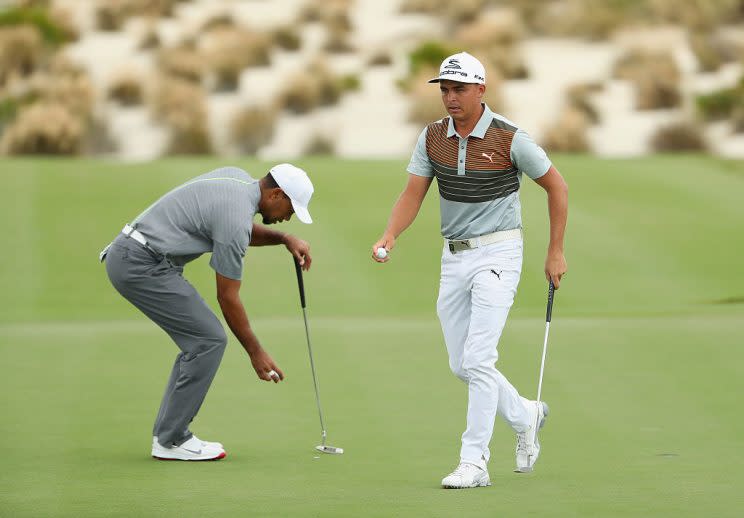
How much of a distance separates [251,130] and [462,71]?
80.3 ft

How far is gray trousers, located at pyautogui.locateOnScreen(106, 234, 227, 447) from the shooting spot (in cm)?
839

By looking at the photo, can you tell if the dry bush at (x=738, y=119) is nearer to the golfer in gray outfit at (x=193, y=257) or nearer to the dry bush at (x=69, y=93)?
the dry bush at (x=69, y=93)

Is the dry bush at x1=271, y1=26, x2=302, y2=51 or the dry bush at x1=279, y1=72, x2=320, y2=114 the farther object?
the dry bush at x1=271, y1=26, x2=302, y2=51

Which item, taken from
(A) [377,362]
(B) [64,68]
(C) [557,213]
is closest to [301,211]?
(C) [557,213]

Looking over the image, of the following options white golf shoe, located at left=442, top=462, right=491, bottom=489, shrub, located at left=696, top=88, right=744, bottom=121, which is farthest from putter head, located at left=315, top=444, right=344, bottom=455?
shrub, located at left=696, top=88, right=744, bottom=121

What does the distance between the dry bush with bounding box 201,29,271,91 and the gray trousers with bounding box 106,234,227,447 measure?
1089 inches

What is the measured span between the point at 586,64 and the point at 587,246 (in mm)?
20567

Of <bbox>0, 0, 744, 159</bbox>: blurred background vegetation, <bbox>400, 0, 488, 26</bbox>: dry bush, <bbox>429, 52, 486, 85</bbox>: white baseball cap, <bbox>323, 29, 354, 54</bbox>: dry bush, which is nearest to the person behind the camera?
<bbox>429, 52, 486, 85</bbox>: white baseball cap

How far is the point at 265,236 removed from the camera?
875 cm

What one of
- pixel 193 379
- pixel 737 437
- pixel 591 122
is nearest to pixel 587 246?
pixel 737 437

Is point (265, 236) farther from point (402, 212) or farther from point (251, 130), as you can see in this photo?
point (251, 130)

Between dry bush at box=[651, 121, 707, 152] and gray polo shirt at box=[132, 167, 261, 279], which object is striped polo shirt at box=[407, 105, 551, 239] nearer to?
gray polo shirt at box=[132, 167, 261, 279]

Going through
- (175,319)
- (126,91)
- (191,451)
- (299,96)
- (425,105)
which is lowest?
(191,451)

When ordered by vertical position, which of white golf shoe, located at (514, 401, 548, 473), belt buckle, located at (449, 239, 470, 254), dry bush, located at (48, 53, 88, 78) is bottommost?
white golf shoe, located at (514, 401, 548, 473)
